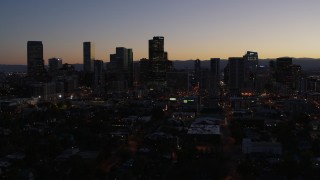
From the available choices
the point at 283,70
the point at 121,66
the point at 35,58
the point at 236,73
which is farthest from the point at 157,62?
the point at 35,58

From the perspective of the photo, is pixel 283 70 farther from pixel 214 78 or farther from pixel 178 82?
pixel 178 82

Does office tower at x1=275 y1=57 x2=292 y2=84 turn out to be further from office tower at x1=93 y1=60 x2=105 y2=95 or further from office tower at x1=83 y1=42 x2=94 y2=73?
office tower at x1=83 y1=42 x2=94 y2=73

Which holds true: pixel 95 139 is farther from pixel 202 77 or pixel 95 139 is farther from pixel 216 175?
pixel 202 77

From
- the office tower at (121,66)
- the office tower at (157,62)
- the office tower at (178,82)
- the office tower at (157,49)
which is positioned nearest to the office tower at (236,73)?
the office tower at (178,82)

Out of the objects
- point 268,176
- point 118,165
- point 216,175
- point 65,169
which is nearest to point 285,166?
point 268,176

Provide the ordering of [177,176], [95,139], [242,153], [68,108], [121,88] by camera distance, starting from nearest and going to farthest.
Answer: [177,176] < [242,153] < [95,139] < [68,108] < [121,88]

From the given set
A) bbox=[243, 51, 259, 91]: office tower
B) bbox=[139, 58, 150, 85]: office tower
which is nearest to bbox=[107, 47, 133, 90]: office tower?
bbox=[139, 58, 150, 85]: office tower
